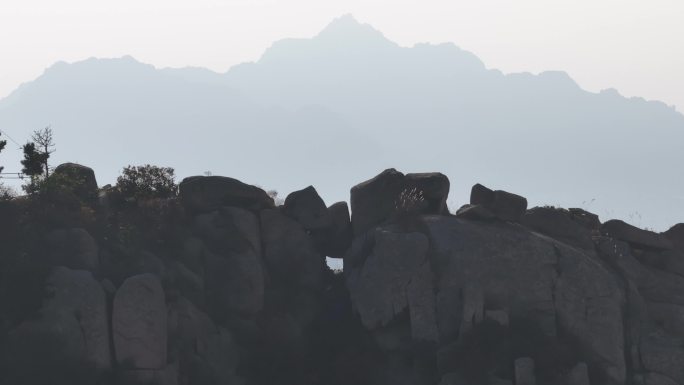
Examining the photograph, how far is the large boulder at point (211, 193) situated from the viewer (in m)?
45.3

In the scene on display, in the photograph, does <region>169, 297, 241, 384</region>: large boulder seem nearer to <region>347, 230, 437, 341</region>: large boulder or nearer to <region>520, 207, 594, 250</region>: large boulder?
<region>347, 230, 437, 341</region>: large boulder

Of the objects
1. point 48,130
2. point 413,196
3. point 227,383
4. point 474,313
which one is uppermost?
point 48,130

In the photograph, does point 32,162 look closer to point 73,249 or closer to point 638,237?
point 73,249

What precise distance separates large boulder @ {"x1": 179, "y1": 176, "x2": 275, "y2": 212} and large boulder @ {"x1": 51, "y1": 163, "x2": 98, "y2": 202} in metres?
4.73

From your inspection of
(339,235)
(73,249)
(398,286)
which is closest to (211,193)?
(339,235)

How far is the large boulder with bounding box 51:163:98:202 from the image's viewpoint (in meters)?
43.0

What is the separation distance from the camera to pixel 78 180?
1731 inches

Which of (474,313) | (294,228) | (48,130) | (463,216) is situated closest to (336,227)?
(294,228)

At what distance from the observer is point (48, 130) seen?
1785 inches

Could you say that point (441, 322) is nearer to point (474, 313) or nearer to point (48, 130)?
point (474, 313)

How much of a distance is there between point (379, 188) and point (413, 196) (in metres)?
2.01

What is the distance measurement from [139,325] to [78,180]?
10771 mm

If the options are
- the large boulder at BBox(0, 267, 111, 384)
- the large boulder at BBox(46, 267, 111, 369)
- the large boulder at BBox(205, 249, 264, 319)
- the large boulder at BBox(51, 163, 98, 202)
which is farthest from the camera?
the large boulder at BBox(51, 163, 98, 202)

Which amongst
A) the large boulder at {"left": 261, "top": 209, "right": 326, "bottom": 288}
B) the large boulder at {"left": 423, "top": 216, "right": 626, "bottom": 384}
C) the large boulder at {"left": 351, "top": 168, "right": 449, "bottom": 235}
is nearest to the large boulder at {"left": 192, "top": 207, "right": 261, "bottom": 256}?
the large boulder at {"left": 261, "top": 209, "right": 326, "bottom": 288}
